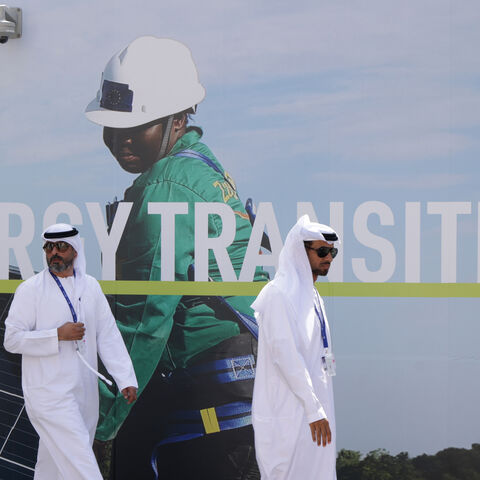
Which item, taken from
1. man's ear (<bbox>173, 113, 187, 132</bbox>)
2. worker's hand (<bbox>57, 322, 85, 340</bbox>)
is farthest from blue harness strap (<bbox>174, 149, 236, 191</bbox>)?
worker's hand (<bbox>57, 322, 85, 340</bbox>)

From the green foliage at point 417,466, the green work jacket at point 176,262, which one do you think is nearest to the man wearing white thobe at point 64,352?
the green work jacket at point 176,262

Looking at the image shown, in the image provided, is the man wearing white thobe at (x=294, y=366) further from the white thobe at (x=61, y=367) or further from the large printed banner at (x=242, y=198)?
the white thobe at (x=61, y=367)

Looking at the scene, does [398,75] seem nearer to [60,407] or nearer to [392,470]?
[392,470]

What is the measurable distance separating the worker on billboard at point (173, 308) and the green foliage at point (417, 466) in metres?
0.61

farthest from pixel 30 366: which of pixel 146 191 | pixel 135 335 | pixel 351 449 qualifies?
pixel 351 449

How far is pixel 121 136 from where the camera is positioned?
4496 millimetres

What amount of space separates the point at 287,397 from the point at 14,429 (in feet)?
6.06

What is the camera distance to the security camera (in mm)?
4449

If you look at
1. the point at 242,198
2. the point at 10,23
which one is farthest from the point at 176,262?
the point at 10,23

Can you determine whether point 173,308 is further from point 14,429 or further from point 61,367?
point 14,429

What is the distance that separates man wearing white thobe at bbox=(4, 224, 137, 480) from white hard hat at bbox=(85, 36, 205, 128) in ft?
2.63

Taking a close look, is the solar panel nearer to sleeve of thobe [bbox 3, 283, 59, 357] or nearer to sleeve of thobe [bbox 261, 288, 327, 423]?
sleeve of thobe [bbox 3, 283, 59, 357]

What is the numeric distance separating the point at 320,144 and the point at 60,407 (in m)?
1.97

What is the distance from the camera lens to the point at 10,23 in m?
4.45
